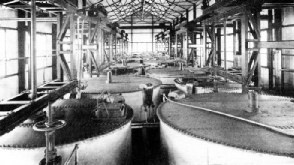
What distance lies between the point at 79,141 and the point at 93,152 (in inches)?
13.2

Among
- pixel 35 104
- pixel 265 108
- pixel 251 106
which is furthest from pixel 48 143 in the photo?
pixel 265 108

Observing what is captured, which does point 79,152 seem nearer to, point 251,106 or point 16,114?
point 16,114

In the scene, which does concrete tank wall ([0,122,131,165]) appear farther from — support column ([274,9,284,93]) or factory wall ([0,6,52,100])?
support column ([274,9,284,93])

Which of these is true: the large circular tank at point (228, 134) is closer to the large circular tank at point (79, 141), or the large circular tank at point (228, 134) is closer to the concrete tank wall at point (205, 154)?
the concrete tank wall at point (205, 154)

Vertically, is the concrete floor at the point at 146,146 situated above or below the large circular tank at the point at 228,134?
below

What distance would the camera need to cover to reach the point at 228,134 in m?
3.93

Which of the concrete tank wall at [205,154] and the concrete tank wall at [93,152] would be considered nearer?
the concrete tank wall at [205,154]

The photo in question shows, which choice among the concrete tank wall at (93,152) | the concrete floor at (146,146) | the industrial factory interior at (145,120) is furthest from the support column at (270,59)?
the concrete tank wall at (93,152)

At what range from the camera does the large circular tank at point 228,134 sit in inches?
134

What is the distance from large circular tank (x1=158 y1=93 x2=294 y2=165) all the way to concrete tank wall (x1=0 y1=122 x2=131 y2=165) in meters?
0.86

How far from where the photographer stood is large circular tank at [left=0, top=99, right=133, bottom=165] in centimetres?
363

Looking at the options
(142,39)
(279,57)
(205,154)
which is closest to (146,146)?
(205,154)

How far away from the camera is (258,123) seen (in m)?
4.22

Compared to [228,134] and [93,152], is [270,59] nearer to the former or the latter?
[228,134]
